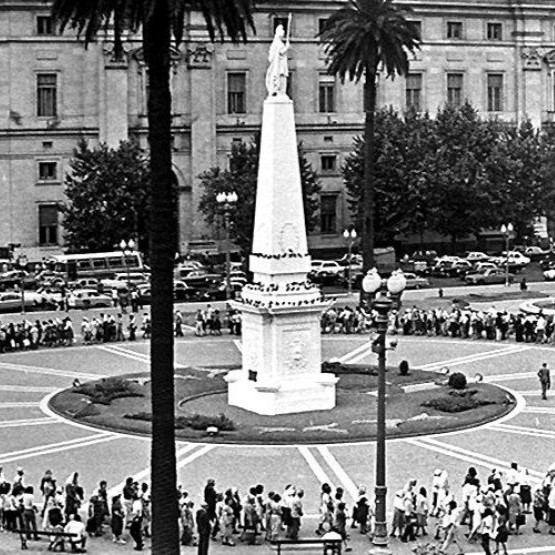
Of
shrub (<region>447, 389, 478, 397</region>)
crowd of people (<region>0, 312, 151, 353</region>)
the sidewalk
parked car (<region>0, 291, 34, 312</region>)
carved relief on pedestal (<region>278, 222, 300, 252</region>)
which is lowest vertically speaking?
the sidewalk

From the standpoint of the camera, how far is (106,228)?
3162 inches

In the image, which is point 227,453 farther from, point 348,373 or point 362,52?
point 362,52

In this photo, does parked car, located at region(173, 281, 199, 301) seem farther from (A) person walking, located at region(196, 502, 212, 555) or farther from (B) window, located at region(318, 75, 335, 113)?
(A) person walking, located at region(196, 502, 212, 555)

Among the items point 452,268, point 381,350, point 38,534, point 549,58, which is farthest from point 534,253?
point 38,534

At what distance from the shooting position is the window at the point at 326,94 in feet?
305

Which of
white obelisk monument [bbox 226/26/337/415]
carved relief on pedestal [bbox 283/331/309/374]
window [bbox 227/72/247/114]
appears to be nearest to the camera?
white obelisk monument [bbox 226/26/337/415]

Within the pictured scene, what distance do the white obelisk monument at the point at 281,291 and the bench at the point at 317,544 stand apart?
1358cm

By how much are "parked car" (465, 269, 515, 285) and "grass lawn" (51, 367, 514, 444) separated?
30.2 metres

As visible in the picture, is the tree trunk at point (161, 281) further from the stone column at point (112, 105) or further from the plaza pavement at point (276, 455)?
the stone column at point (112, 105)

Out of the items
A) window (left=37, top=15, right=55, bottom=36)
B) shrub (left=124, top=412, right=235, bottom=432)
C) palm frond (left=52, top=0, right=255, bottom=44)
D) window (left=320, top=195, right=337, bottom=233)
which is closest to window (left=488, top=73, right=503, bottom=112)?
window (left=320, top=195, right=337, bottom=233)

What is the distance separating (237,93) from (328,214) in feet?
33.1

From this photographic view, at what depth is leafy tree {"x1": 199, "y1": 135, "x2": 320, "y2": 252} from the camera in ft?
260

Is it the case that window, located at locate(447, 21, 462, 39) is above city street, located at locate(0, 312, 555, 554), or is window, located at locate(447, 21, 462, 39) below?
above

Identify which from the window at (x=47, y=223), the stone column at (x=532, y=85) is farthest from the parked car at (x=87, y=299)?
the stone column at (x=532, y=85)
